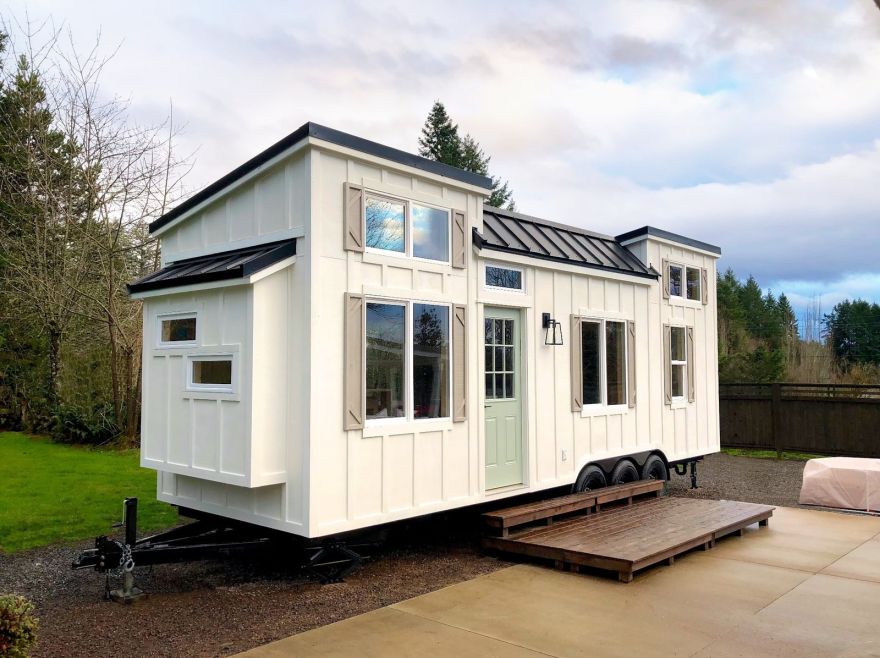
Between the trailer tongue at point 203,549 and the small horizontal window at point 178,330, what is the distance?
1.41 meters

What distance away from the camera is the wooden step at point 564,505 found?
21.2 ft

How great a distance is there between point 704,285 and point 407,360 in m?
6.48

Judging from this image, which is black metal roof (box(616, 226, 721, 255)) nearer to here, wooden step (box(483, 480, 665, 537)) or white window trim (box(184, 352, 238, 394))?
wooden step (box(483, 480, 665, 537))

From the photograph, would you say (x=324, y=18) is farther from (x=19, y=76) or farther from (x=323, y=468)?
(x=19, y=76)

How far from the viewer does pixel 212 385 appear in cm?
556

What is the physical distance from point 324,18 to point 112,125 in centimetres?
723

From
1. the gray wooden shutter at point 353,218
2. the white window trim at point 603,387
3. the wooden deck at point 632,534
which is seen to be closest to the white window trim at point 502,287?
the white window trim at point 603,387

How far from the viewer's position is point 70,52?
13000 millimetres

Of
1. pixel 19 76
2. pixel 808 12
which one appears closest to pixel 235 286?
pixel 808 12

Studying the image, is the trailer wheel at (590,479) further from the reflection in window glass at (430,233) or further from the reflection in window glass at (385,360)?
the reflection in window glass at (430,233)

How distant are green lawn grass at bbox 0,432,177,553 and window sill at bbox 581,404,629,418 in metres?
5.14

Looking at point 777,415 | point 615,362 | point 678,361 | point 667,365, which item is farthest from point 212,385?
point 777,415

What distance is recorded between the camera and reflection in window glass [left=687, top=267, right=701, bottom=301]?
33.7 feet

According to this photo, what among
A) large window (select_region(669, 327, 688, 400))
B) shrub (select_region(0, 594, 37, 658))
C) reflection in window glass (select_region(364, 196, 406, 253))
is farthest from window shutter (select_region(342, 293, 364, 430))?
large window (select_region(669, 327, 688, 400))
